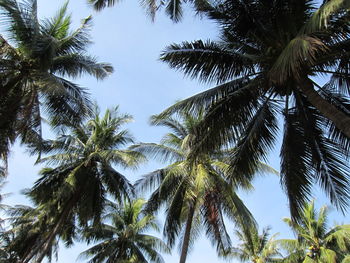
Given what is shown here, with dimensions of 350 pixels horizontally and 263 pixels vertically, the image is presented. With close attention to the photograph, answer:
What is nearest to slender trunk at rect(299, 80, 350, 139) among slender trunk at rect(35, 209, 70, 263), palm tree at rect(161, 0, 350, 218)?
palm tree at rect(161, 0, 350, 218)

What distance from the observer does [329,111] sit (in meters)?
6.66

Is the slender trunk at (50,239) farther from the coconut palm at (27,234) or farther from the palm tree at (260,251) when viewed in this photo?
the palm tree at (260,251)

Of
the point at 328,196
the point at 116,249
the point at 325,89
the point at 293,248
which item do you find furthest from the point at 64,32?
the point at 293,248

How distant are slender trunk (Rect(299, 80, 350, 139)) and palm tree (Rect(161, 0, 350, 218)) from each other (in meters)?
0.57

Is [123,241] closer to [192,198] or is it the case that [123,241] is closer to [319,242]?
[192,198]

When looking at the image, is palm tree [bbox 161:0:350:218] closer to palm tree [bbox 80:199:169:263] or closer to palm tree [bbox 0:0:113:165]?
palm tree [bbox 0:0:113:165]

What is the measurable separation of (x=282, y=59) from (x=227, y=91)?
2.64m

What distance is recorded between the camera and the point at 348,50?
738 centimetres

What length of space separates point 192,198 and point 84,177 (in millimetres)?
5249

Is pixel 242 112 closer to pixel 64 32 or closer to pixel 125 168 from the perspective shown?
pixel 64 32

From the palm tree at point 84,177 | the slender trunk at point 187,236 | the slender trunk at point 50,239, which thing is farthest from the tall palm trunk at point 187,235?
the slender trunk at point 50,239

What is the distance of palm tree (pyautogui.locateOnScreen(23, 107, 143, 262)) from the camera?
16.0 metres

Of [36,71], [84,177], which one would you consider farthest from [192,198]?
[36,71]

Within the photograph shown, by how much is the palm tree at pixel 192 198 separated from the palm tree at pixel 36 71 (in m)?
4.24
